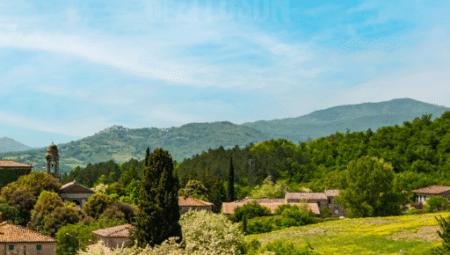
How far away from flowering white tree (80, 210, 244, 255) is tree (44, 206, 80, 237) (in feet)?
126

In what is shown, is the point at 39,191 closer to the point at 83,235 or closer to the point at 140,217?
the point at 83,235

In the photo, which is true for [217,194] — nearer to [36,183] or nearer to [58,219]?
[36,183]

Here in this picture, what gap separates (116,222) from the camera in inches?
2697

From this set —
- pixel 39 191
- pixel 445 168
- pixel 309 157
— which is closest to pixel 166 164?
pixel 39 191

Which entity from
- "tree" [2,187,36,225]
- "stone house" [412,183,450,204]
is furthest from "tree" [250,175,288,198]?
"tree" [2,187,36,225]

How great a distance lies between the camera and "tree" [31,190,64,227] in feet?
224

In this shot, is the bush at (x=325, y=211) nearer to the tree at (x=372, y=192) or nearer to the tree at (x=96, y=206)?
the tree at (x=372, y=192)

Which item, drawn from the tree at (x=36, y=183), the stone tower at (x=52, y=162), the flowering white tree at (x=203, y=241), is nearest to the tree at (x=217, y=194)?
the stone tower at (x=52, y=162)

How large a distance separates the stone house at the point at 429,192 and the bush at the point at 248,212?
147 feet

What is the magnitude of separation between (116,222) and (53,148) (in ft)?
151

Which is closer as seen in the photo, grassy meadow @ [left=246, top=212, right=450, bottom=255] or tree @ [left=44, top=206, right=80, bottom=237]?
grassy meadow @ [left=246, top=212, right=450, bottom=255]

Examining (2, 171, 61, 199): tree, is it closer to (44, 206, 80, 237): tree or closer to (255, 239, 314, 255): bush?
(44, 206, 80, 237): tree

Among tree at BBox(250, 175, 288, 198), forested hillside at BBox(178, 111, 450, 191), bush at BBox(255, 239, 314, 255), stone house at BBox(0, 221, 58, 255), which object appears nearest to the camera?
bush at BBox(255, 239, 314, 255)

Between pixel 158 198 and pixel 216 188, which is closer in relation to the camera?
pixel 158 198
